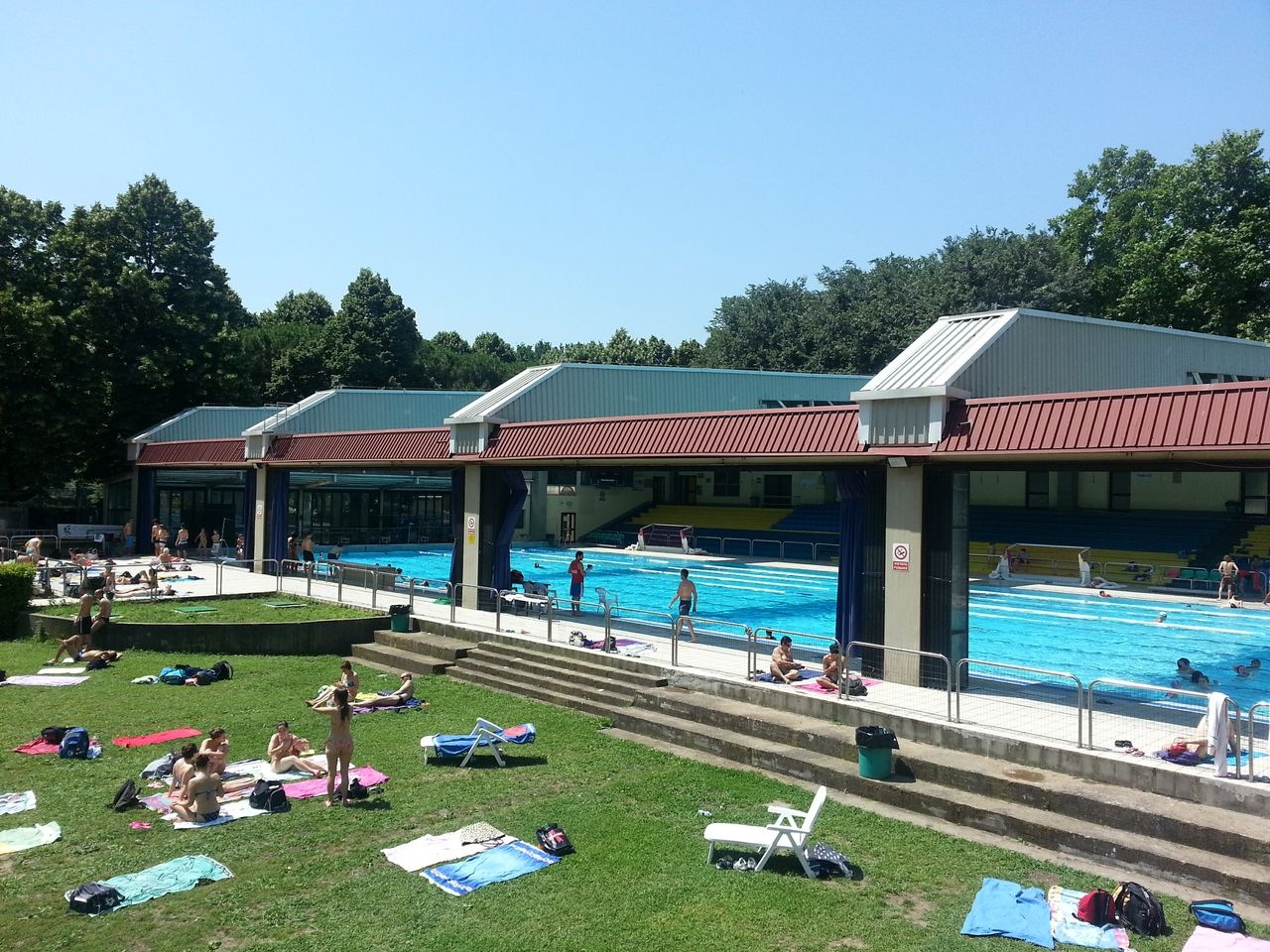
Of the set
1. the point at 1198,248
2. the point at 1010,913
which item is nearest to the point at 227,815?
the point at 1010,913

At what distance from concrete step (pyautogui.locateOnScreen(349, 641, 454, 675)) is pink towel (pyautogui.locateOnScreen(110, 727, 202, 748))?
5.29m

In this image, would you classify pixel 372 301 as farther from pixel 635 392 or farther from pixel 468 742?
pixel 468 742

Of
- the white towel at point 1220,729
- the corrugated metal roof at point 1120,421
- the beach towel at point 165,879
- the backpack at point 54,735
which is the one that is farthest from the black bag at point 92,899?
the corrugated metal roof at point 1120,421

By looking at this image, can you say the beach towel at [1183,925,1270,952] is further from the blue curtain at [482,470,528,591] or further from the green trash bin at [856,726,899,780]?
the blue curtain at [482,470,528,591]

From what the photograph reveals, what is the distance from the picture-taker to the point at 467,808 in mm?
11070

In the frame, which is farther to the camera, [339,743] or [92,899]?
[339,743]

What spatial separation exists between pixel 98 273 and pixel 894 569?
4152cm

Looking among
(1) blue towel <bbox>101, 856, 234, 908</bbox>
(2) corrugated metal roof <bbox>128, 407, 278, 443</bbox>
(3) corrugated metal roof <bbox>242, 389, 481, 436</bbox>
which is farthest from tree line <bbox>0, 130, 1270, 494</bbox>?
(1) blue towel <bbox>101, 856, 234, 908</bbox>

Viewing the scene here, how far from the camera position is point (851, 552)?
53.7 feet

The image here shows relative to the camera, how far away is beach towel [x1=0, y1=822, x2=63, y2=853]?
9.66 meters

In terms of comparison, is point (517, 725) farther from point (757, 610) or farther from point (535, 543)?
point (535, 543)

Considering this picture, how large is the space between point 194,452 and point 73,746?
25169mm

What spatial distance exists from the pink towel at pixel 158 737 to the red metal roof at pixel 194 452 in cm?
1984

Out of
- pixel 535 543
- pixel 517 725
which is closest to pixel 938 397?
pixel 517 725
